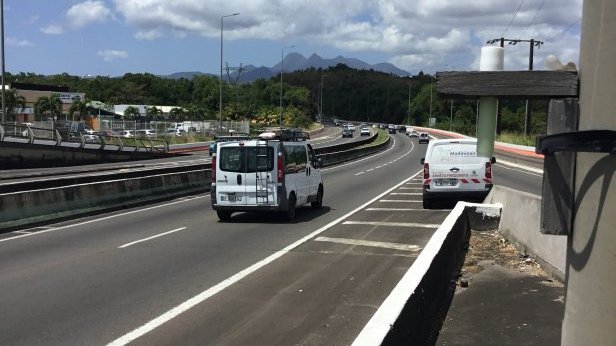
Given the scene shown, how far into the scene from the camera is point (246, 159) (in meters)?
15.2

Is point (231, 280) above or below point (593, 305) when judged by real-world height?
below

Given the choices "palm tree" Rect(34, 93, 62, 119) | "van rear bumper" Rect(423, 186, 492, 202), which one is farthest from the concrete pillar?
"palm tree" Rect(34, 93, 62, 119)

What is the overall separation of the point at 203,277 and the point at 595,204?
22.4 feet

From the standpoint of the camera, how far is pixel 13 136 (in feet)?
111

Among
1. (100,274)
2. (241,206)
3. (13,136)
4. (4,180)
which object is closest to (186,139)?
(13,136)

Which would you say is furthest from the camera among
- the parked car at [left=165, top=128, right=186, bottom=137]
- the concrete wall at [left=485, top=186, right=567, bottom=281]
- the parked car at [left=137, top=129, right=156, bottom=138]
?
the parked car at [left=165, top=128, right=186, bottom=137]

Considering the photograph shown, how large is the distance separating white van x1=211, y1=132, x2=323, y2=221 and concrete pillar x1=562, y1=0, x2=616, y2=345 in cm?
1203

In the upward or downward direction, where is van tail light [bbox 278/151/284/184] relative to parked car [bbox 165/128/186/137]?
upward

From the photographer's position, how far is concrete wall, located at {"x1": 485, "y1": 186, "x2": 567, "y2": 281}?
25.8 feet

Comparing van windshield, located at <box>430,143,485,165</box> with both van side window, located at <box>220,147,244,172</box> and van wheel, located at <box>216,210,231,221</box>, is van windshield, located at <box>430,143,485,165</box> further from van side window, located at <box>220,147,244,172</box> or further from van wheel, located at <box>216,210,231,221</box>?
van wheel, located at <box>216,210,231,221</box>

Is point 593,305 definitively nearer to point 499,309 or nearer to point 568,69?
point 568,69

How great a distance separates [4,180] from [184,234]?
1495cm

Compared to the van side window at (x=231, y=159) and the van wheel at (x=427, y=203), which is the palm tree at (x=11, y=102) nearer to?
the van side window at (x=231, y=159)

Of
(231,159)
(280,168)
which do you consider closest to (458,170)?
(280,168)
